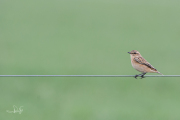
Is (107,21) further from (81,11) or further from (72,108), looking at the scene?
(72,108)

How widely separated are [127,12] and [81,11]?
3518 millimetres

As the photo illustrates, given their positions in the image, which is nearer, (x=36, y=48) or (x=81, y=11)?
(x=36, y=48)

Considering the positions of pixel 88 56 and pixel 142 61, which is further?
pixel 88 56

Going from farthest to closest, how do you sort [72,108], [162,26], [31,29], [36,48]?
[162,26] < [31,29] < [36,48] < [72,108]

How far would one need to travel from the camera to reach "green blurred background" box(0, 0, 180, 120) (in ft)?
43.2

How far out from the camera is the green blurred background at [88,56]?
43.2 ft

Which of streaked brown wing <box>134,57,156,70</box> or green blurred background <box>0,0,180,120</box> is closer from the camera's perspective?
streaked brown wing <box>134,57,156,70</box>

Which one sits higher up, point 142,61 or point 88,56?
point 88,56

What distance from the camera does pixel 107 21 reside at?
95.7 feet

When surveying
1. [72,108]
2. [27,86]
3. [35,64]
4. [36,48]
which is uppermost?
[36,48]

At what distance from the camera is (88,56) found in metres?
20.8

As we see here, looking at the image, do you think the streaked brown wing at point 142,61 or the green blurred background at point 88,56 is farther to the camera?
the green blurred background at point 88,56

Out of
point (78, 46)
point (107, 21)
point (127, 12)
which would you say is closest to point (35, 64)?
point (78, 46)

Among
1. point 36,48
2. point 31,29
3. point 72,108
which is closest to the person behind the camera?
point 72,108
